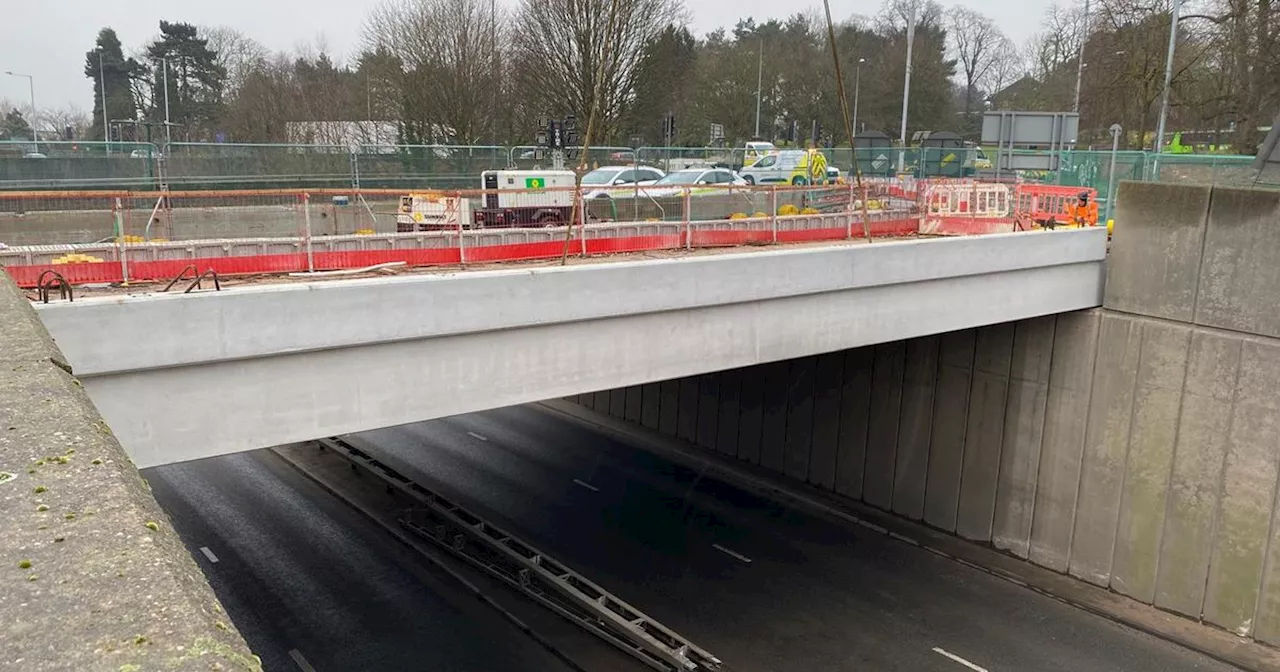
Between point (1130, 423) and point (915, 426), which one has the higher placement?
point (1130, 423)

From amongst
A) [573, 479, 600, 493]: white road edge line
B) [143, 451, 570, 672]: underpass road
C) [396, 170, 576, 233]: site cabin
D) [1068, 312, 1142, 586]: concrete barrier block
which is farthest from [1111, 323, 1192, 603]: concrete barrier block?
[573, 479, 600, 493]: white road edge line

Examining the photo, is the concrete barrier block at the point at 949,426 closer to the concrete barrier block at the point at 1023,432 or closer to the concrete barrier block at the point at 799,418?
the concrete barrier block at the point at 1023,432

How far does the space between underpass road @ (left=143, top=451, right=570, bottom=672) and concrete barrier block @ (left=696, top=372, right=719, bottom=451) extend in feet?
30.8

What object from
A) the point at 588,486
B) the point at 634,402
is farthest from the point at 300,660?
the point at 634,402

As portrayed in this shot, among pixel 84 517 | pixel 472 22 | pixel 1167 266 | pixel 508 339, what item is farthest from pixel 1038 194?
pixel 472 22

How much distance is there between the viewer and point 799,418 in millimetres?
21031

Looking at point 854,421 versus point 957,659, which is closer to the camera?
point 957,659

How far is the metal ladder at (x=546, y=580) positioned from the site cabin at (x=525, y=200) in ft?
18.2

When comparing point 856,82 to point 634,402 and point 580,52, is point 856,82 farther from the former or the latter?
point 634,402

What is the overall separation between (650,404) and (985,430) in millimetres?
10180

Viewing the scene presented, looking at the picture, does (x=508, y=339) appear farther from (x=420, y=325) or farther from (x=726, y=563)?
(x=726, y=563)

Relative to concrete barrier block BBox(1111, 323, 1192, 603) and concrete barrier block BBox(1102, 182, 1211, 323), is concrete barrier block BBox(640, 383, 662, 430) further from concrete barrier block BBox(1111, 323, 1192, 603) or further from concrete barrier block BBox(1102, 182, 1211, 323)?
concrete barrier block BBox(1111, 323, 1192, 603)

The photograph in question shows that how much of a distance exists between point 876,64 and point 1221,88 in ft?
150

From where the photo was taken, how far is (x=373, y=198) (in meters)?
21.2
